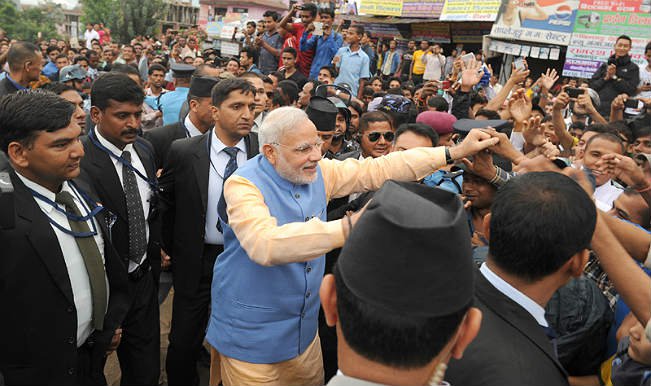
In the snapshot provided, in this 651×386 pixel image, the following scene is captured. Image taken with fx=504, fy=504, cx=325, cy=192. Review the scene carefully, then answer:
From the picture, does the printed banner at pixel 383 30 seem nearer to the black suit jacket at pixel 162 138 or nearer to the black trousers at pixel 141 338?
the black suit jacket at pixel 162 138

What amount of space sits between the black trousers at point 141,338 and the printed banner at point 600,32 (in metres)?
11.5

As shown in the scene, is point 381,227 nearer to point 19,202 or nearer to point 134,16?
point 19,202

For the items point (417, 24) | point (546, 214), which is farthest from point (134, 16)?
point (546, 214)

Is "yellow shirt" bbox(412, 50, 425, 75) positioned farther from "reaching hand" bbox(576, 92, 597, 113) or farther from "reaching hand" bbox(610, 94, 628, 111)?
"reaching hand" bbox(576, 92, 597, 113)

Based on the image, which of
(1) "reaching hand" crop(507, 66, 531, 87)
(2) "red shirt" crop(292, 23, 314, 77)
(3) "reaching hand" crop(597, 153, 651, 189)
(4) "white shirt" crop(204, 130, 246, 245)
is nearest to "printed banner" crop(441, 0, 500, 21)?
(2) "red shirt" crop(292, 23, 314, 77)

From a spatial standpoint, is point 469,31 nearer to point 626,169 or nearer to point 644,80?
point 644,80

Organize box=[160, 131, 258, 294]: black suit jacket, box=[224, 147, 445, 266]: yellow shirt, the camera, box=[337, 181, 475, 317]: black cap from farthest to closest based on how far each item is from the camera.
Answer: the camera, box=[160, 131, 258, 294]: black suit jacket, box=[224, 147, 445, 266]: yellow shirt, box=[337, 181, 475, 317]: black cap

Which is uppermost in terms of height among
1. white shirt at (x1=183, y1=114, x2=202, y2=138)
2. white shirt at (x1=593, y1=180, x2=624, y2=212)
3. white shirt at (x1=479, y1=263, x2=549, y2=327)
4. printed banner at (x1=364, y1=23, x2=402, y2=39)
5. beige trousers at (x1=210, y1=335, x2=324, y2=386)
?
printed banner at (x1=364, y1=23, x2=402, y2=39)

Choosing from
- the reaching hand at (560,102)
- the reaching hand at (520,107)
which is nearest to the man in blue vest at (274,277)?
the reaching hand at (520,107)

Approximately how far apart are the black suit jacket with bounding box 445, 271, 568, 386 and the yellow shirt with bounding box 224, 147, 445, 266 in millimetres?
669

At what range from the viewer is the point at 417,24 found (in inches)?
747

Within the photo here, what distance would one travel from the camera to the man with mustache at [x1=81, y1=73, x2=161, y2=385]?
3.08m

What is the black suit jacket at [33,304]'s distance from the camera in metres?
2.28

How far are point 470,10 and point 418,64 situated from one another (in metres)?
2.65
